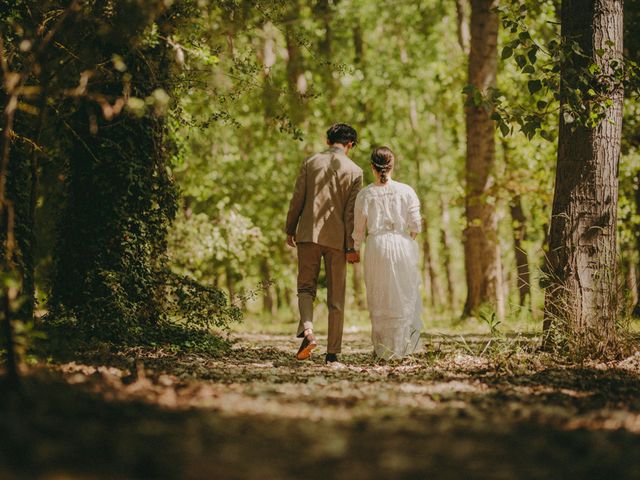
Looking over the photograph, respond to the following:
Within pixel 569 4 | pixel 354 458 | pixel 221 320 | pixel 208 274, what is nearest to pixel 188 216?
pixel 208 274

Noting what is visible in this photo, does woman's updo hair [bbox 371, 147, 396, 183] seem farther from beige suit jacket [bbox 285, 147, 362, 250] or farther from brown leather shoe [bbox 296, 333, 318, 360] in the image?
brown leather shoe [bbox 296, 333, 318, 360]

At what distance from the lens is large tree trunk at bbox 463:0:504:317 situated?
575 inches

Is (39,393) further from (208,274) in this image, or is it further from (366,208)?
(208,274)

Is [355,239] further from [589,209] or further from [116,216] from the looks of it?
[116,216]

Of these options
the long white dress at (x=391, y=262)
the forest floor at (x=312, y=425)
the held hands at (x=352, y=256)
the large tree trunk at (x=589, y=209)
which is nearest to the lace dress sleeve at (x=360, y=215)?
the long white dress at (x=391, y=262)

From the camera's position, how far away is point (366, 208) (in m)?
7.95

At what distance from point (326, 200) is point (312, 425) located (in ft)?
14.7

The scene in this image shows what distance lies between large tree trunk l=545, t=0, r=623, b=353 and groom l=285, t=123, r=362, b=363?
2266mm

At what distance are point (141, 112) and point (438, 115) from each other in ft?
83.0

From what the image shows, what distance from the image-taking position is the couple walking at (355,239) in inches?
304

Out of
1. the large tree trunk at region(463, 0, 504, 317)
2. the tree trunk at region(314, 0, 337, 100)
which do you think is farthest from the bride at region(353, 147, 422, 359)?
the tree trunk at region(314, 0, 337, 100)

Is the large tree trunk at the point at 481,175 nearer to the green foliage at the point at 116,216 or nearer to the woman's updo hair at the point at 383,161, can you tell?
the woman's updo hair at the point at 383,161

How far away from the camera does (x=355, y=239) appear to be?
781 centimetres

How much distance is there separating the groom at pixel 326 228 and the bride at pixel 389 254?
17cm
